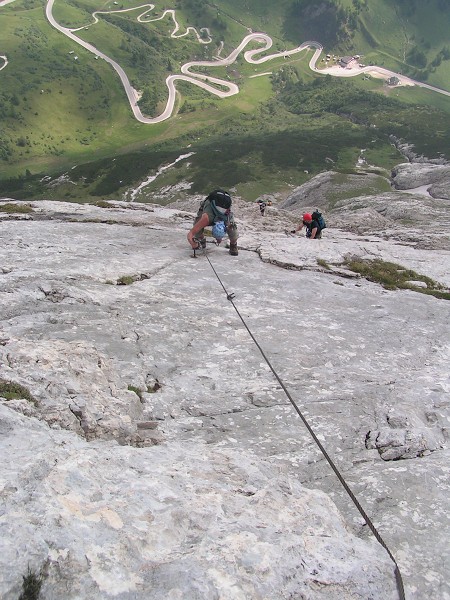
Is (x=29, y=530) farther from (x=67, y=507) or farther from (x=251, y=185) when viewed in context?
(x=251, y=185)

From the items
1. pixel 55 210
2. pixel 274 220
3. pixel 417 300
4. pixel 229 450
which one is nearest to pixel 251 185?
pixel 274 220

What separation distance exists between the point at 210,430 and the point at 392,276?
15148mm

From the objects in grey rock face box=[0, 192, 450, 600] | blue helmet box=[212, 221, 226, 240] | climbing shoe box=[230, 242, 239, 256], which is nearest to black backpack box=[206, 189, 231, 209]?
blue helmet box=[212, 221, 226, 240]

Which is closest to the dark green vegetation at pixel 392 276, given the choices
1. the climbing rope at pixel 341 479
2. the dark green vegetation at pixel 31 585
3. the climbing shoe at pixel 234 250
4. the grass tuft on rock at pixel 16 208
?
the climbing shoe at pixel 234 250

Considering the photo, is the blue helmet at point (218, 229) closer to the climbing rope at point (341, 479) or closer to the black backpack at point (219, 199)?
the black backpack at point (219, 199)

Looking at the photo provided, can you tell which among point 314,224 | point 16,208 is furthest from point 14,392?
point 314,224

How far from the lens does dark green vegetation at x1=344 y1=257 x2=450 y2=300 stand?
19406 millimetres

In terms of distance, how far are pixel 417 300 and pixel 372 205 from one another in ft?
142

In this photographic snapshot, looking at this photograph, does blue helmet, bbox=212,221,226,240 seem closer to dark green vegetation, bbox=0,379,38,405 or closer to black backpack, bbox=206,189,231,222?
black backpack, bbox=206,189,231,222

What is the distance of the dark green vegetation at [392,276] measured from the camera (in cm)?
1941

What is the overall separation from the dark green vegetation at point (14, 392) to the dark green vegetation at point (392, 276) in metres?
15.8

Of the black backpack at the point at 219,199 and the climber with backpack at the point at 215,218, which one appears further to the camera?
the black backpack at the point at 219,199

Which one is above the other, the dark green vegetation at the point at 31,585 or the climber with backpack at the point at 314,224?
the dark green vegetation at the point at 31,585

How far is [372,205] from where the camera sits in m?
56.9
